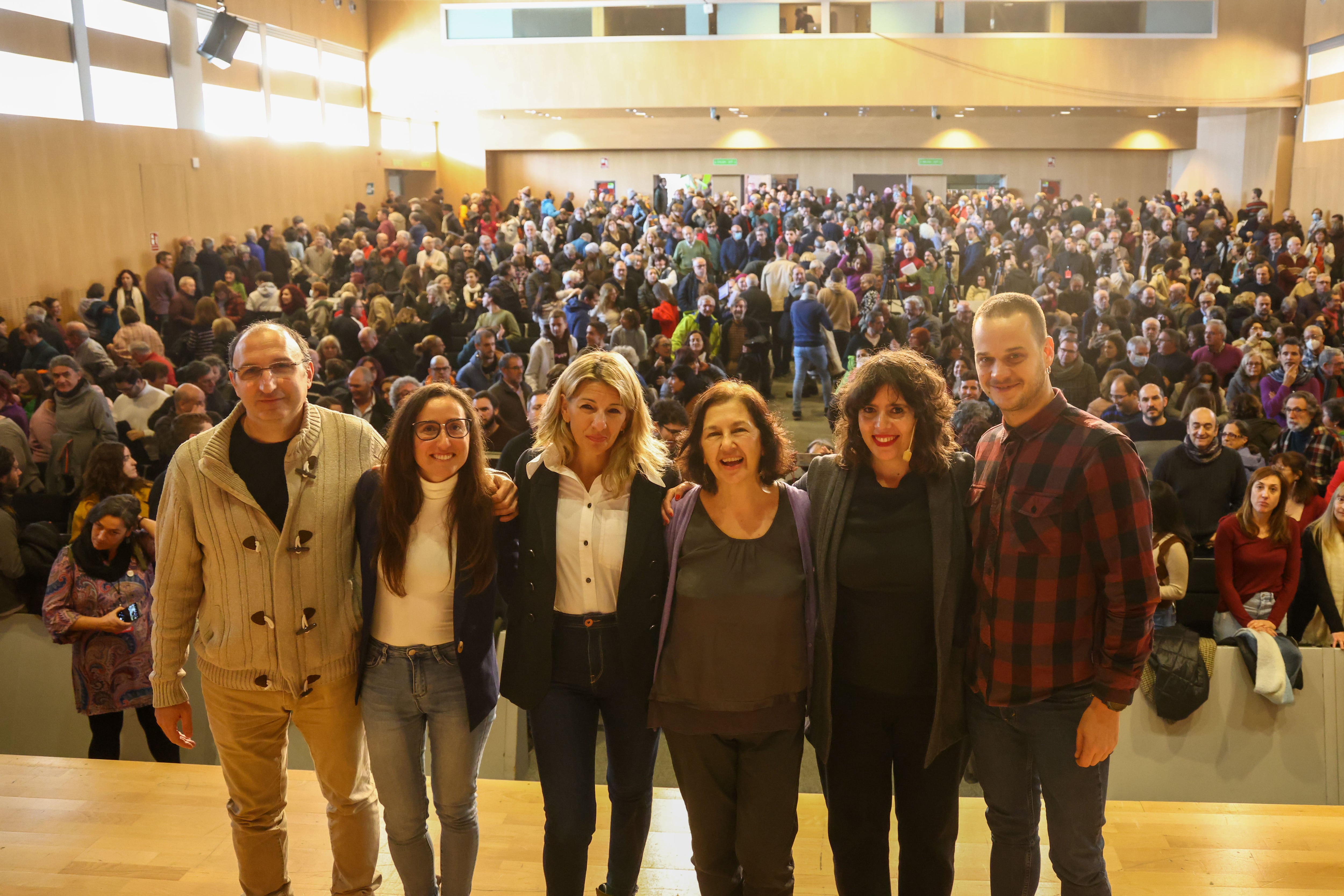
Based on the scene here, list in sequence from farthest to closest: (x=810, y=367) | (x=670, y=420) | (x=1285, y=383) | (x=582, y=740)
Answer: (x=810, y=367) < (x=1285, y=383) < (x=670, y=420) < (x=582, y=740)

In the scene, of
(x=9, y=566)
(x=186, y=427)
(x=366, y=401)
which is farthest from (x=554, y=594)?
(x=366, y=401)

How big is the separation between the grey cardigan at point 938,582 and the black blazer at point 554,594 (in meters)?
0.38

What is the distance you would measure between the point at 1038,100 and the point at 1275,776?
17.7 m

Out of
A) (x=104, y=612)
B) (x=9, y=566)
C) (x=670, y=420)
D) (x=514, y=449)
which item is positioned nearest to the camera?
(x=104, y=612)

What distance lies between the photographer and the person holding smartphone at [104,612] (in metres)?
4.20

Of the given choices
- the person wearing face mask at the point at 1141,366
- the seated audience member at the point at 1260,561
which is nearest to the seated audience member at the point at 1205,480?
the seated audience member at the point at 1260,561

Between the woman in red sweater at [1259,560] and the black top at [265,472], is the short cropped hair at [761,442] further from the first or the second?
the woman in red sweater at [1259,560]

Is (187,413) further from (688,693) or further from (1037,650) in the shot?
(1037,650)

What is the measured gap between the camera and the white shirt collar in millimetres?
2453

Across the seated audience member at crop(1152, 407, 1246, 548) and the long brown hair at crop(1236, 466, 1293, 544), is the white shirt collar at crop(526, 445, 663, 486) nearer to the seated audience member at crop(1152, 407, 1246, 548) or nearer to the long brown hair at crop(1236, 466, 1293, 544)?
the long brown hair at crop(1236, 466, 1293, 544)

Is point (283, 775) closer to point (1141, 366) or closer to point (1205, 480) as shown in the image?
point (1205, 480)

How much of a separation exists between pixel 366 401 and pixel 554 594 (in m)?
5.46

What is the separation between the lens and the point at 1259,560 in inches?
187

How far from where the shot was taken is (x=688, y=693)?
235 centimetres
